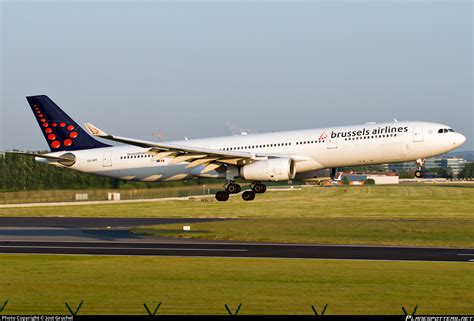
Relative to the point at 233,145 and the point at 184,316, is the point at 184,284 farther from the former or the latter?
the point at 233,145

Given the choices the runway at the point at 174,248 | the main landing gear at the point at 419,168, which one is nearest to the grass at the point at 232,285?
the runway at the point at 174,248

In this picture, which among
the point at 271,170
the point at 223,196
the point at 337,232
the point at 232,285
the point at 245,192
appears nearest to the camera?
the point at 232,285

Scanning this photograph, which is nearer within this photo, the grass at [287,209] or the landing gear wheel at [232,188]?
the landing gear wheel at [232,188]

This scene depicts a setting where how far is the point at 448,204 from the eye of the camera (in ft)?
275

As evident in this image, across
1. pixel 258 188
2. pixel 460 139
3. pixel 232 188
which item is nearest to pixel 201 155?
pixel 232 188

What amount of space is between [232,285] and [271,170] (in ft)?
69.6

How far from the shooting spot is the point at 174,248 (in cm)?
4253

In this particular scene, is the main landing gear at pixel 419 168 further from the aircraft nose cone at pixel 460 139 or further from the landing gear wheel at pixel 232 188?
the landing gear wheel at pixel 232 188

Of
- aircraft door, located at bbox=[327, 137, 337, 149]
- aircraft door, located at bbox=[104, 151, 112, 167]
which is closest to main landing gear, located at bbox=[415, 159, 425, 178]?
aircraft door, located at bbox=[327, 137, 337, 149]

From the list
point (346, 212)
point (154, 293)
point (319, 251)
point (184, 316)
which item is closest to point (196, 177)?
point (319, 251)

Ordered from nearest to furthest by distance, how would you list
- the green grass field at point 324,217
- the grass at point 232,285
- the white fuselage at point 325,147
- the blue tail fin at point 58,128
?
the grass at point 232,285, the green grass field at point 324,217, the white fuselage at point 325,147, the blue tail fin at point 58,128

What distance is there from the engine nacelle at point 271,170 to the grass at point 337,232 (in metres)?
3.57

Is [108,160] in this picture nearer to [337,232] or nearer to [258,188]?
[258,188]

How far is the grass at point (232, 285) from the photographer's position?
82.7ft
